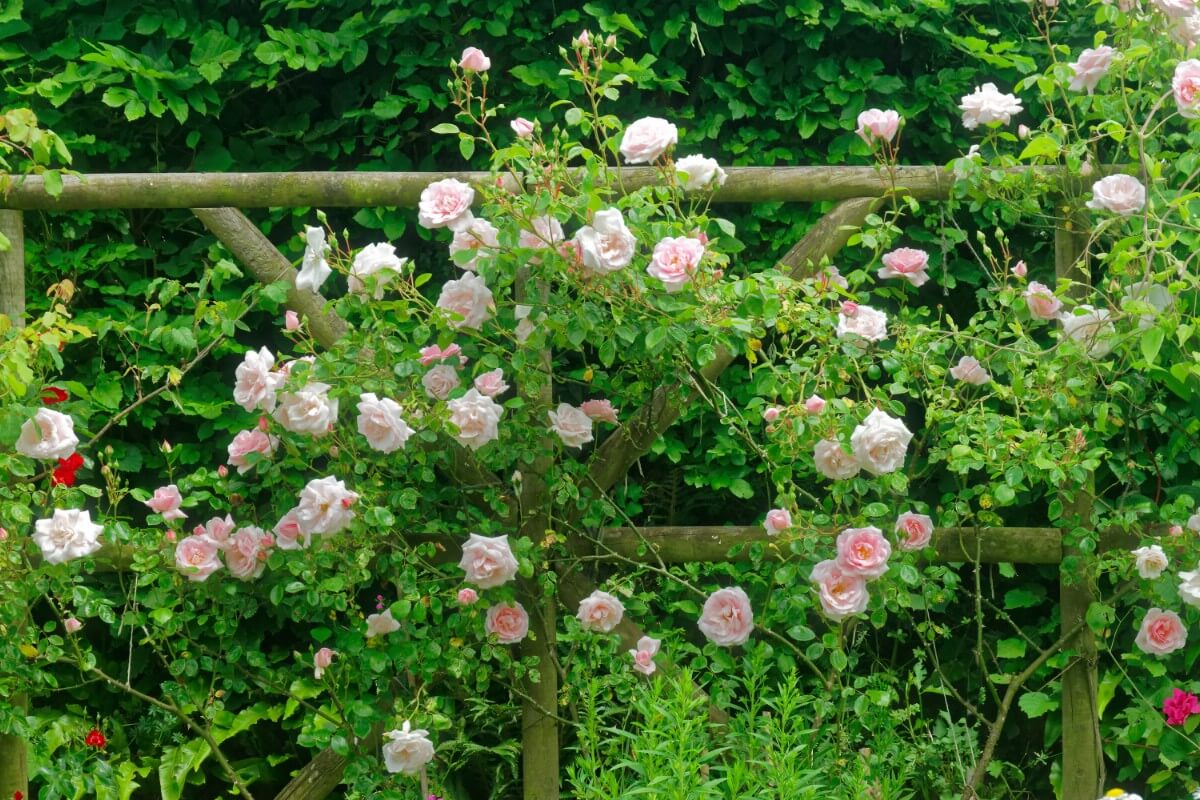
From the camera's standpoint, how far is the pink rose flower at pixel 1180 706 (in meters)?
2.81

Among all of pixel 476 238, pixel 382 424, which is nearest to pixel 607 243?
pixel 476 238

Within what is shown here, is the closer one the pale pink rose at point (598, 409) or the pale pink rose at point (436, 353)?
the pale pink rose at point (436, 353)

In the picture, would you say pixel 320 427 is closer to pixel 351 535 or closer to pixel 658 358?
Answer: pixel 351 535

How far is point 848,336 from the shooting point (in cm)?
264

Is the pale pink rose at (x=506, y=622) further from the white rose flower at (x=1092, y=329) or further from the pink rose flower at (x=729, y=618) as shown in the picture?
the white rose flower at (x=1092, y=329)

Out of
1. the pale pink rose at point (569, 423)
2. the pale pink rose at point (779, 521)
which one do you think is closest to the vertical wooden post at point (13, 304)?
the pale pink rose at point (569, 423)

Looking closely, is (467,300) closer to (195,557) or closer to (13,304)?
(195,557)

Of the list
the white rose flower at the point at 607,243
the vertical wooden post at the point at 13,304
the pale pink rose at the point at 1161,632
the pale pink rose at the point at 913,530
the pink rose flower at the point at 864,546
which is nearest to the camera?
the white rose flower at the point at 607,243

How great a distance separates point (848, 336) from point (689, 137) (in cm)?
98

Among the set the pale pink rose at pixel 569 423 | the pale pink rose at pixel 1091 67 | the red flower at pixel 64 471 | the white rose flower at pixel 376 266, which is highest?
the pale pink rose at pixel 1091 67

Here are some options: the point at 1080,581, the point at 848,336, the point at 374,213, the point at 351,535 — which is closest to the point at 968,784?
the point at 1080,581

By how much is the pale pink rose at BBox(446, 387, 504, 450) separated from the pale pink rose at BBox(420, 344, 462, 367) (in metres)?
0.10

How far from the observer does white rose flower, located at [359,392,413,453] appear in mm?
2545

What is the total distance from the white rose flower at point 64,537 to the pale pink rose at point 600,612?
949 millimetres
